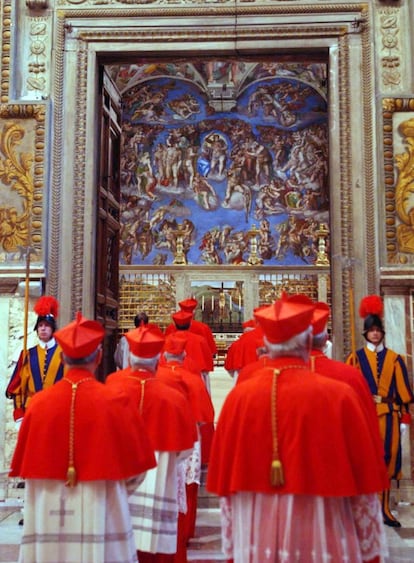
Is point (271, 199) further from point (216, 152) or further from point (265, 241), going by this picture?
point (216, 152)

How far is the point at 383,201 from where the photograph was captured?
7.64 metres

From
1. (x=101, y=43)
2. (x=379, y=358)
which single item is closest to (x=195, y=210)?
(x=101, y=43)

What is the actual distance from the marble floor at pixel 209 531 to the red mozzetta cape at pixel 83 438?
2195 mm

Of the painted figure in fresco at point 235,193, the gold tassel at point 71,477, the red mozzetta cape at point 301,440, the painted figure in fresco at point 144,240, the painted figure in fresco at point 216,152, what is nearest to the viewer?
the red mozzetta cape at point 301,440

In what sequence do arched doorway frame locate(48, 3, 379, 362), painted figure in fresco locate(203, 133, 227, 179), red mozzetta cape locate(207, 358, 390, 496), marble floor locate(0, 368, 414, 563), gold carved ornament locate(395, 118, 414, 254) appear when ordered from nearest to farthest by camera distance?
red mozzetta cape locate(207, 358, 390, 496) → marble floor locate(0, 368, 414, 563) → gold carved ornament locate(395, 118, 414, 254) → arched doorway frame locate(48, 3, 379, 362) → painted figure in fresco locate(203, 133, 227, 179)

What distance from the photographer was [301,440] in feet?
9.25

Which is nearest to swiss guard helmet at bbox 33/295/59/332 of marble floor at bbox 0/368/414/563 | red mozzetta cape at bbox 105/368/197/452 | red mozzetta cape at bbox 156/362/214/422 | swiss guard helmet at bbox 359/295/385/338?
red mozzetta cape at bbox 156/362/214/422

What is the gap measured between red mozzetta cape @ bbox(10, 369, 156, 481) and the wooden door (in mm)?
4848

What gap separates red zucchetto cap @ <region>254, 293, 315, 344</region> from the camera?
9.45 ft

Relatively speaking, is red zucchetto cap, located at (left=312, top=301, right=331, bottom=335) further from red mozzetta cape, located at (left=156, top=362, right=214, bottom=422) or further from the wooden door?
the wooden door

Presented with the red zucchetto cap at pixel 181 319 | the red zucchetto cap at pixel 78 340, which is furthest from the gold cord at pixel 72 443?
the red zucchetto cap at pixel 181 319

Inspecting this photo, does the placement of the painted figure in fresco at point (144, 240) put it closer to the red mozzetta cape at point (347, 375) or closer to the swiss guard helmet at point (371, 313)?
the swiss guard helmet at point (371, 313)

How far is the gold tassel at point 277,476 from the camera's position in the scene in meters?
2.81

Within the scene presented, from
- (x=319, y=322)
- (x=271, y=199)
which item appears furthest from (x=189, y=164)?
(x=319, y=322)
